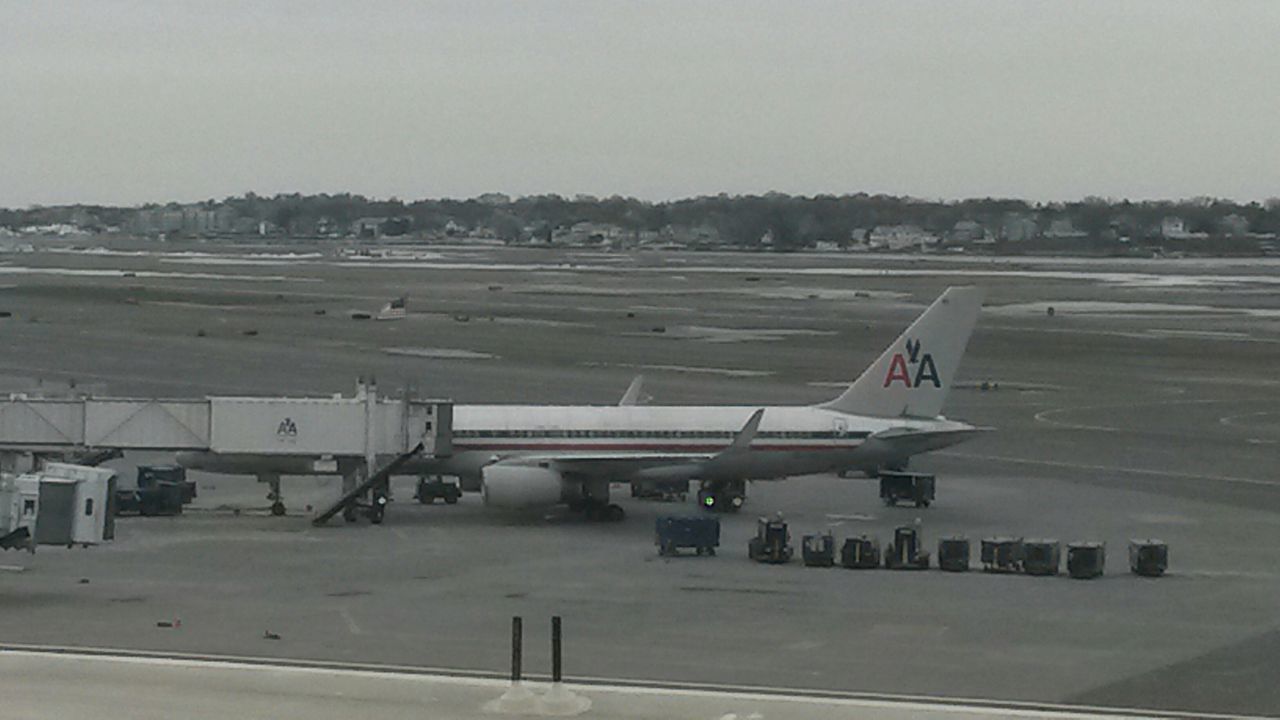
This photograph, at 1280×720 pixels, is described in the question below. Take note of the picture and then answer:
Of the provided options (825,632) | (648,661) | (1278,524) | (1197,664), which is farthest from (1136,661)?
(1278,524)

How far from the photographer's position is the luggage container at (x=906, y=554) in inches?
1702

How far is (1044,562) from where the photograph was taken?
42.5 metres

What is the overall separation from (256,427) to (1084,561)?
21813 mm

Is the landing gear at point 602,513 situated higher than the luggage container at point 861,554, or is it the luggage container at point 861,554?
the luggage container at point 861,554

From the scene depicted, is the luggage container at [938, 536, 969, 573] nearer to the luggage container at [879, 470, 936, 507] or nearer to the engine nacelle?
the luggage container at [879, 470, 936, 507]

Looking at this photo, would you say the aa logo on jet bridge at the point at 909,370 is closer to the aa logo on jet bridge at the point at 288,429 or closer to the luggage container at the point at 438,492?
the luggage container at the point at 438,492

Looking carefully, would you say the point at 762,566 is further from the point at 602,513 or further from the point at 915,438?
the point at 915,438

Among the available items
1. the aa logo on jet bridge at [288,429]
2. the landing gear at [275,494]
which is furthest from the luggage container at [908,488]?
the landing gear at [275,494]

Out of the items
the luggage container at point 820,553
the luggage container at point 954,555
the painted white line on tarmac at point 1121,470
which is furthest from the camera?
the painted white line on tarmac at point 1121,470

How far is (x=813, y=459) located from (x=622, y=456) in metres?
5.35

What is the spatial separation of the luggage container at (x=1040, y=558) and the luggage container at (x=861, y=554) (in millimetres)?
3311

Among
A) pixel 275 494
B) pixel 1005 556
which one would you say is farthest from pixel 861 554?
pixel 275 494

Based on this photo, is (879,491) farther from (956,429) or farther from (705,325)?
(705,325)

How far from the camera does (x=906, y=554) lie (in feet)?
143
